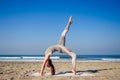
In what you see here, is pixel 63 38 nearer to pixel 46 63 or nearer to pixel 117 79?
pixel 46 63

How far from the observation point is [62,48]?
31.2ft

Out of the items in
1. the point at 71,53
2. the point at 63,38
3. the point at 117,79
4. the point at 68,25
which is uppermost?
the point at 68,25

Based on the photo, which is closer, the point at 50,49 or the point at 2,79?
the point at 2,79

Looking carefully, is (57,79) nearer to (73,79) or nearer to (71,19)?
(73,79)

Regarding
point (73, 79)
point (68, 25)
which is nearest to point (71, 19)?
point (68, 25)

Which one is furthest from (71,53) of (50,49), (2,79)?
(2,79)

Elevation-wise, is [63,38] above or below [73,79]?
above

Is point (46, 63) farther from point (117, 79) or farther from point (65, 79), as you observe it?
point (117, 79)

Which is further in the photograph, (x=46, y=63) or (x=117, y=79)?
(x=46, y=63)

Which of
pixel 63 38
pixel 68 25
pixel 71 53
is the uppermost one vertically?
pixel 68 25

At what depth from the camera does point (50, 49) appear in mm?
9703

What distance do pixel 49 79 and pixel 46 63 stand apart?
1550 millimetres

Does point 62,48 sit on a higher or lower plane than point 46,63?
higher

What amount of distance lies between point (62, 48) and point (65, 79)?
1844 millimetres
